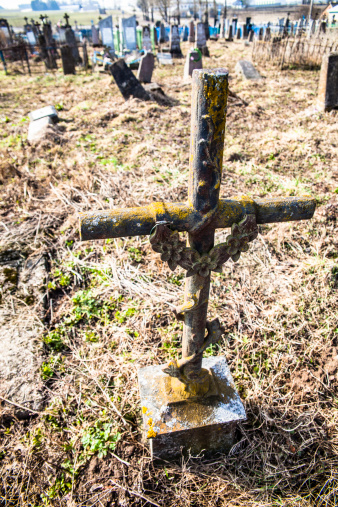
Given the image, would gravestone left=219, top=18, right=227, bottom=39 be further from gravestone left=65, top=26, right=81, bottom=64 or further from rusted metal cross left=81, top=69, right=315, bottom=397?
rusted metal cross left=81, top=69, right=315, bottom=397

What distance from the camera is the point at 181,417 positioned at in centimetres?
218

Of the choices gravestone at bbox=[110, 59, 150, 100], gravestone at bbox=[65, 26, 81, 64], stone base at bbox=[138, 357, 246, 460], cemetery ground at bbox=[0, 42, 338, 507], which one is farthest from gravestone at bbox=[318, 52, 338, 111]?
gravestone at bbox=[65, 26, 81, 64]

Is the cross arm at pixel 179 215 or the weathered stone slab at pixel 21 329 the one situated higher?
the cross arm at pixel 179 215

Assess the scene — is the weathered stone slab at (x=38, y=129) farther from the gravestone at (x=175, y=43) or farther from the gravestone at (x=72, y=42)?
the gravestone at (x=175, y=43)

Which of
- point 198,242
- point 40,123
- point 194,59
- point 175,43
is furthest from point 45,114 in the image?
point 175,43

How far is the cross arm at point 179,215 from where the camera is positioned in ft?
4.92

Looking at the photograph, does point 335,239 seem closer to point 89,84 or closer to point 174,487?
point 174,487

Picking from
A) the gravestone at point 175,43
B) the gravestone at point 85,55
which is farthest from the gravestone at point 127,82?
the gravestone at point 175,43

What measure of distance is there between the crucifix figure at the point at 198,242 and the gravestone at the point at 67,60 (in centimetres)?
1477

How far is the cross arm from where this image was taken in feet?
4.92

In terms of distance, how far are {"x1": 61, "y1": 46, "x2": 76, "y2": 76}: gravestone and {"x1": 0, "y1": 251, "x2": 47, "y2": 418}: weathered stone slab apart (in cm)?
1283

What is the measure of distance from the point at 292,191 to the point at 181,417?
377 centimetres

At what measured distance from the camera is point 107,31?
654 inches

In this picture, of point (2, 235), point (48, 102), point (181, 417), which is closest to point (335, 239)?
point (181, 417)
